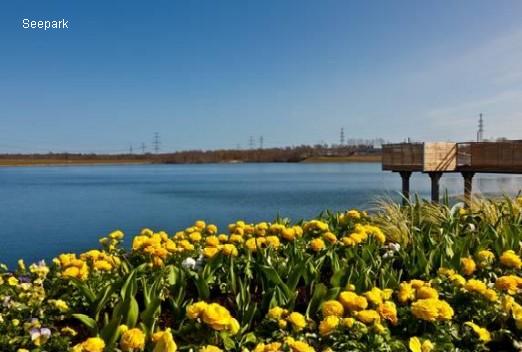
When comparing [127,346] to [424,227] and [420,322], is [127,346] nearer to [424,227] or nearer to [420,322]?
[420,322]

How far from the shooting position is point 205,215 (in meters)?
22.2

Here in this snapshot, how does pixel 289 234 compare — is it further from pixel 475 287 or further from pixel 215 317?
pixel 215 317

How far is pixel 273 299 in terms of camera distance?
8.90ft

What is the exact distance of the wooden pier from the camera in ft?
→ 54.7

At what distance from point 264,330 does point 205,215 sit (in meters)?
19.9

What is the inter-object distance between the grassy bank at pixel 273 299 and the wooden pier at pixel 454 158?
1409 cm

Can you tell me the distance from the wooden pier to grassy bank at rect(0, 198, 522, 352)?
46.2ft

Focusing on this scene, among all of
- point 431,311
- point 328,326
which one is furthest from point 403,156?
point 328,326

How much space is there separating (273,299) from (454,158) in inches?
688

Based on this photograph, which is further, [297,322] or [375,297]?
[375,297]

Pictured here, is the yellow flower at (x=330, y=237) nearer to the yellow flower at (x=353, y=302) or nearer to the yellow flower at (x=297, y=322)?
the yellow flower at (x=353, y=302)

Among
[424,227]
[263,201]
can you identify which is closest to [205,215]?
[263,201]

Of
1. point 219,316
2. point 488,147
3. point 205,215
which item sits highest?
point 488,147

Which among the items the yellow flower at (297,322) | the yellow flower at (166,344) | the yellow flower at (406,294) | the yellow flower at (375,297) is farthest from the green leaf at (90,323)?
the yellow flower at (406,294)
